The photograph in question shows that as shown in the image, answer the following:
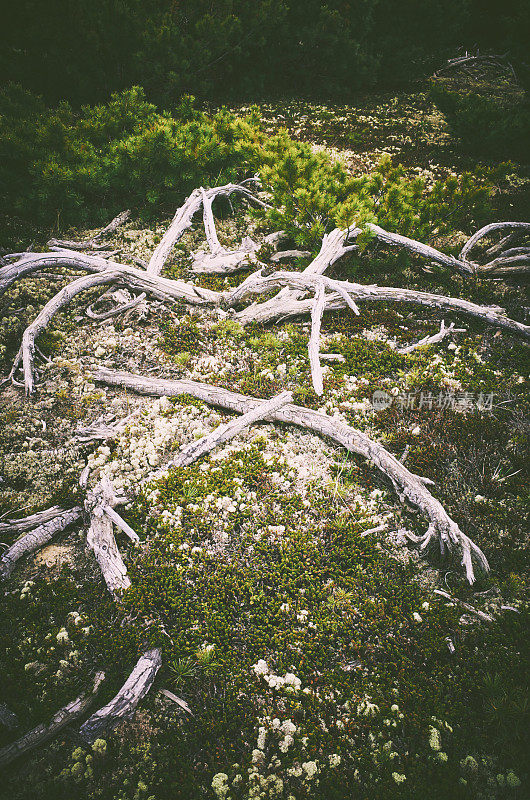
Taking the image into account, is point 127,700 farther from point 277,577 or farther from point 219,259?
point 219,259

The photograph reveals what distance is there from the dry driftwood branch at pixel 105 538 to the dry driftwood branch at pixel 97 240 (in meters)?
5.88

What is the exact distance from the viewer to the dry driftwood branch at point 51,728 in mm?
2822

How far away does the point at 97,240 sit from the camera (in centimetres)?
844

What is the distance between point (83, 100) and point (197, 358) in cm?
1108

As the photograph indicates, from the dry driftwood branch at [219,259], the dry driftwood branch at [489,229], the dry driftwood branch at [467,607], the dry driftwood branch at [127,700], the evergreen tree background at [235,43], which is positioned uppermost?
the evergreen tree background at [235,43]

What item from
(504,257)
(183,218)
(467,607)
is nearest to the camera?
(467,607)

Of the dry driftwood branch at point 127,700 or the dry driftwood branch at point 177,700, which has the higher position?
the dry driftwood branch at point 127,700

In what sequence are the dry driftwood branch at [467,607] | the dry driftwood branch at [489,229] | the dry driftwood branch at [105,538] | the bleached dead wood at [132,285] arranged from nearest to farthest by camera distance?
the dry driftwood branch at [467,607]
the dry driftwood branch at [105,538]
the bleached dead wood at [132,285]
the dry driftwood branch at [489,229]

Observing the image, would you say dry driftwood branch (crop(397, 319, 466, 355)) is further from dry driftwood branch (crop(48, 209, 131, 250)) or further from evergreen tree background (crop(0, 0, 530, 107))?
evergreen tree background (crop(0, 0, 530, 107))

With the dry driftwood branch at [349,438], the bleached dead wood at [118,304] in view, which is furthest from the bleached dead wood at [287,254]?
the dry driftwood branch at [349,438]

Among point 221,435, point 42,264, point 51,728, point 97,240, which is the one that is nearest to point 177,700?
point 51,728

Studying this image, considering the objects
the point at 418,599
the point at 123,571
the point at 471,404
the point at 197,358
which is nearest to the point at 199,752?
the point at 123,571

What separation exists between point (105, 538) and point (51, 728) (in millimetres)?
1552

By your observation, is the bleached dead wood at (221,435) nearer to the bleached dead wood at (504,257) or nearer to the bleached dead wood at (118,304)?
the bleached dead wood at (118,304)
